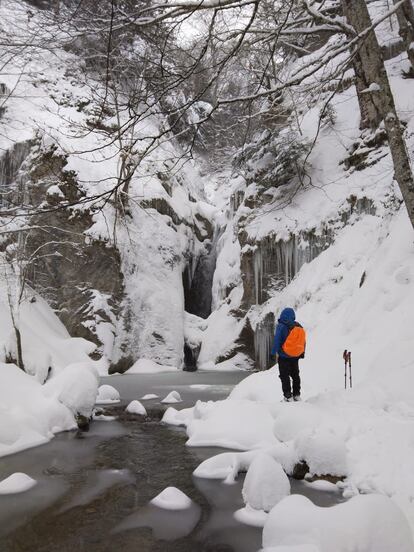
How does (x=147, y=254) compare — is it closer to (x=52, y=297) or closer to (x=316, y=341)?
(x=52, y=297)

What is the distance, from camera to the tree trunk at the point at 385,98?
4531mm

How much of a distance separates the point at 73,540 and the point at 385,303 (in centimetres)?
647

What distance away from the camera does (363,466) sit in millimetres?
4242

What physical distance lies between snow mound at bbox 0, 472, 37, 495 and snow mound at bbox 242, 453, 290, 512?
2413 millimetres

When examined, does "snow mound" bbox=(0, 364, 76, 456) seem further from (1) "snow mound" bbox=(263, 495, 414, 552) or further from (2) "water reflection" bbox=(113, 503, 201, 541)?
(1) "snow mound" bbox=(263, 495, 414, 552)

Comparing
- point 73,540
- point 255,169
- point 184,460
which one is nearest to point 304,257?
point 255,169

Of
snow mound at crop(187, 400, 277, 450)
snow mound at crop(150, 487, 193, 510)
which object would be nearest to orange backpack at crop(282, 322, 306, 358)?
snow mound at crop(187, 400, 277, 450)

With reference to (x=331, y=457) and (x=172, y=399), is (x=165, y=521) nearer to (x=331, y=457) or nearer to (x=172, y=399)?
(x=331, y=457)

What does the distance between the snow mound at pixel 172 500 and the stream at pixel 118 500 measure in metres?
0.08

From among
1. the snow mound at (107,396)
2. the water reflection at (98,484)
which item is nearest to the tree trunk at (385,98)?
the water reflection at (98,484)

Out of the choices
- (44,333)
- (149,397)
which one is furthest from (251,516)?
(44,333)

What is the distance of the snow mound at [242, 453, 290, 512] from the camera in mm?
3871

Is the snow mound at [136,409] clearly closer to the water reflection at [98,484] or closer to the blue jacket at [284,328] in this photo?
the water reflection at [98,484]

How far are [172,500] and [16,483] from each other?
5.90 feet
